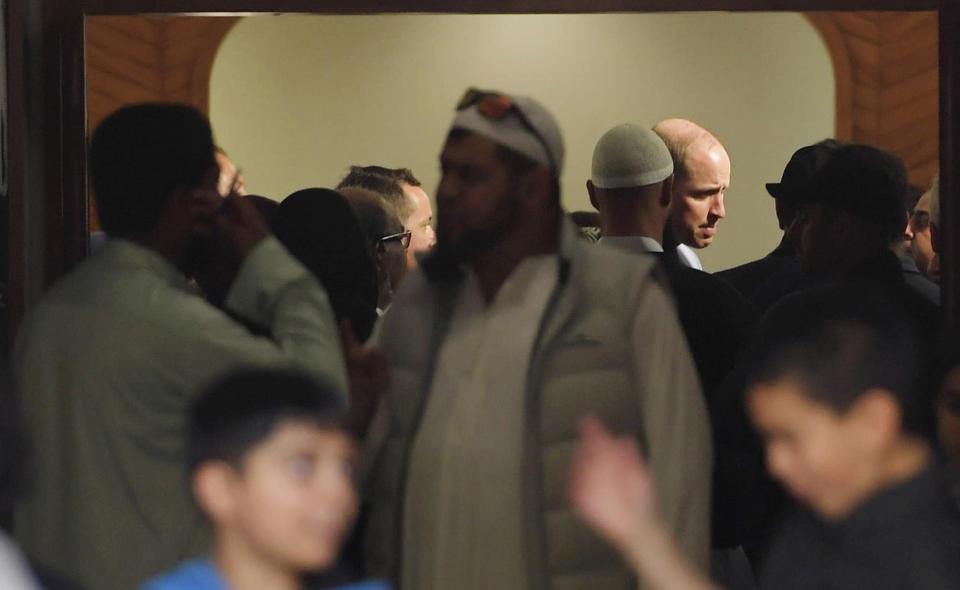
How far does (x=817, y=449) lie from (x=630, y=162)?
1399 millimetres

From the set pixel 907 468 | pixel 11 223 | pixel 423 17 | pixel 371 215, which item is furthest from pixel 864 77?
pixel 907 468

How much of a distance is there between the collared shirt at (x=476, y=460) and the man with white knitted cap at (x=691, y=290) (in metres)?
0.57

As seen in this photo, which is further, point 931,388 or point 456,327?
point 456,327

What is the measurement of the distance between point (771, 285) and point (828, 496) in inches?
83.1

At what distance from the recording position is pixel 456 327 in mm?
2742

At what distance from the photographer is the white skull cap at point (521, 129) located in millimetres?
2695

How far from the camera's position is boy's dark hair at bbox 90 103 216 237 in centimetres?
264

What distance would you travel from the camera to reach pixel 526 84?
683 cm

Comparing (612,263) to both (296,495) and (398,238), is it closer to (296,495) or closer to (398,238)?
(296,495)

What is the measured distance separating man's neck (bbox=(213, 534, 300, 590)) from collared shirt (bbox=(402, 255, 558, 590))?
556mm

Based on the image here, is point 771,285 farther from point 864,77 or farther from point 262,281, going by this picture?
point 864,77

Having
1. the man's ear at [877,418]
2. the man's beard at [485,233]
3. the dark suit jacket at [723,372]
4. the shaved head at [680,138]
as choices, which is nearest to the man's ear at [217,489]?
the man's beard at [485,233]

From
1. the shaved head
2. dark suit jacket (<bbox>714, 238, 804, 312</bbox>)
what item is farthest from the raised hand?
the shaved head

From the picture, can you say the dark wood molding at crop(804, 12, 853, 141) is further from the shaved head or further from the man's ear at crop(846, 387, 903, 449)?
the man's ear at crop(846, 387, 903, 449)
